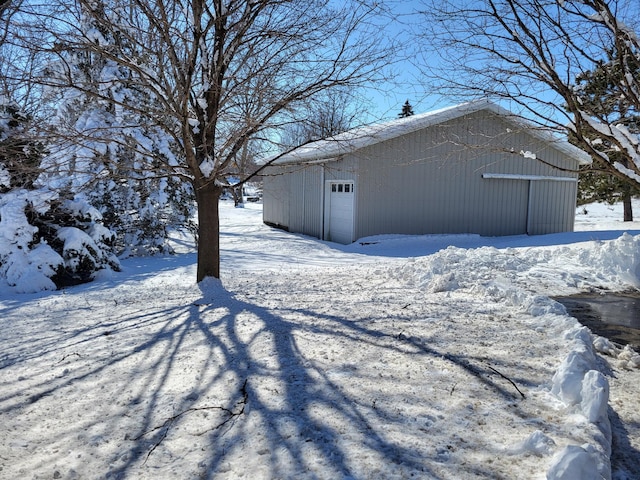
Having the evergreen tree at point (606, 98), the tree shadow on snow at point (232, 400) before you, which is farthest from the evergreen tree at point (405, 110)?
the tree shadow on snow at point (232, 400)

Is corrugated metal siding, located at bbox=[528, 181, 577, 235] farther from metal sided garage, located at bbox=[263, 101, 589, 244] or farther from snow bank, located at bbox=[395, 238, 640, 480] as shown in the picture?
snow bank, located at bbox=[395, 238, 640, 480]

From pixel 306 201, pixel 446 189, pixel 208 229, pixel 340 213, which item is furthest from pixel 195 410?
pixel 306 201

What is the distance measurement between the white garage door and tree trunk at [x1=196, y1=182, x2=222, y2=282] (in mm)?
6759

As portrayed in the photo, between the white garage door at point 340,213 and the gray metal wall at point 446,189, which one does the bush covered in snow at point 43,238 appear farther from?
the white garage door at point 340,213

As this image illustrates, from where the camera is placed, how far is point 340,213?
1361 cm

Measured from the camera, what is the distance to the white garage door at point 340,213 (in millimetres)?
13008

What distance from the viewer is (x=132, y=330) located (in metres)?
4.56

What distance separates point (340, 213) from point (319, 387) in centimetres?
1085

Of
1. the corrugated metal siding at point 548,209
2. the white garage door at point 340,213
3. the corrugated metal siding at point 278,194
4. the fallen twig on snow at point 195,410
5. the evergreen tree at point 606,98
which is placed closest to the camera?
the fallen twig on snow at point 195,410

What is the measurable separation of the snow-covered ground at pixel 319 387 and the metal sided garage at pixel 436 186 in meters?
6.91

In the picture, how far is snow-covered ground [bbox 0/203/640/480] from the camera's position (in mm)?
2180

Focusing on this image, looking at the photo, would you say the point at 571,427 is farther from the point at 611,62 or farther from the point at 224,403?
the point at 611,62

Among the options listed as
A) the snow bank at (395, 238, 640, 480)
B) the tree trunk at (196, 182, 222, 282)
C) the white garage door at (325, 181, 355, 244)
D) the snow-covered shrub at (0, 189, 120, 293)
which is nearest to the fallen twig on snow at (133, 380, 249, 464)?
the snow bank at (395, 238, 640, 480)

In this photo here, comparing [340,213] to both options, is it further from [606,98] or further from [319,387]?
[319,387]
